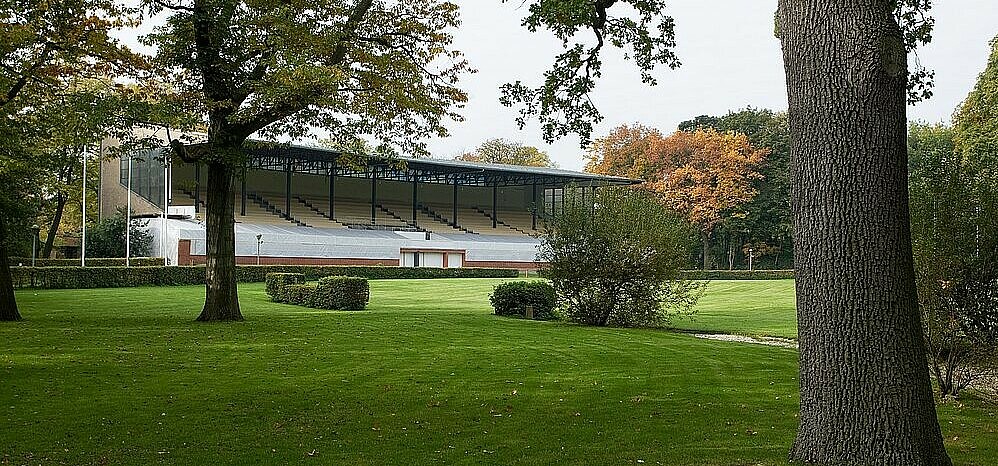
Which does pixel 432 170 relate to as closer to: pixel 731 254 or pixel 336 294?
pixel 731 254

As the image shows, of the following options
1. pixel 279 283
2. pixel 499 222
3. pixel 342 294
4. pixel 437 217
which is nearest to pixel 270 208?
pixel 437 217

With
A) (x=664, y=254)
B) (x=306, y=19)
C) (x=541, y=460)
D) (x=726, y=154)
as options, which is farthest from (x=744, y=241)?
(x=541, y=460)

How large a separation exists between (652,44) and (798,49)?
22.9ft

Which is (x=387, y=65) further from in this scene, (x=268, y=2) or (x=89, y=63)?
(x=89, y=63)

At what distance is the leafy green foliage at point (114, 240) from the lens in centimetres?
5044

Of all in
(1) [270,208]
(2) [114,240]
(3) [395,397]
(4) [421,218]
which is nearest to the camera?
Answer: (3) [395,397]

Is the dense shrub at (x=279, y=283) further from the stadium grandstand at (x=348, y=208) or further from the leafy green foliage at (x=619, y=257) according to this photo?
the stadium grandstand at (x=348, y=208)

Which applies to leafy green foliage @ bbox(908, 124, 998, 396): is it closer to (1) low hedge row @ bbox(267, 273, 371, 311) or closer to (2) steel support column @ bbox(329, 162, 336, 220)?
(1) low hedge row @ bbox(267, 273, 371, 311)

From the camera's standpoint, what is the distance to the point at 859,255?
580 cm

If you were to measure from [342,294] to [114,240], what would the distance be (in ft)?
95.6

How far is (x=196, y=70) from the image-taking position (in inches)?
750

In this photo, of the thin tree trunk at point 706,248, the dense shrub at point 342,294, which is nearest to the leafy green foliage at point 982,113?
the dense shrub at point 342,294

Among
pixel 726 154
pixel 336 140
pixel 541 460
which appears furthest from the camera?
pixel 726 154

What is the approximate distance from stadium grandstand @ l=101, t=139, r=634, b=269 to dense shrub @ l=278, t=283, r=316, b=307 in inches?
729
